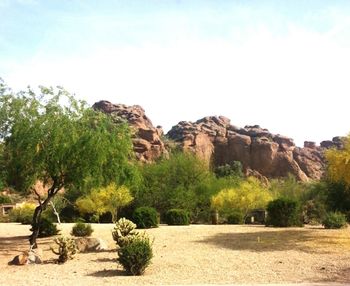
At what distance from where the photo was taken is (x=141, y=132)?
70.2 meters

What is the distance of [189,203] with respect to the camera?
4009cm

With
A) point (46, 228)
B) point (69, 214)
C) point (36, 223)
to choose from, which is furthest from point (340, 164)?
point (69, 214)

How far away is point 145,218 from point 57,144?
8.66m

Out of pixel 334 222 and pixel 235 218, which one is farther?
pixel 235 218

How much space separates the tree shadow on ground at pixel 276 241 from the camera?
56.5ft

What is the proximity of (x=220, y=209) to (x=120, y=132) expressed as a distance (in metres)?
16.5

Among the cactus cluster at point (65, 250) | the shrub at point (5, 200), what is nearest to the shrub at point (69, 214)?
the shrub at point (5, 200)

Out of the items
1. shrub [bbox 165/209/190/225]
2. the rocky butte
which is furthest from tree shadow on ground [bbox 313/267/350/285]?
the rocky butte

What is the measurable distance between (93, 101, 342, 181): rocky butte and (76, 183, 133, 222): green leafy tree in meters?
32.6

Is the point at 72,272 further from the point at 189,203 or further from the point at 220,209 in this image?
the point at 189,203

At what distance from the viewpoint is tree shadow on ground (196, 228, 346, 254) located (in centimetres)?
1723

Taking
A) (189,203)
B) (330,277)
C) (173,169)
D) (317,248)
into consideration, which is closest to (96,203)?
(189,203)

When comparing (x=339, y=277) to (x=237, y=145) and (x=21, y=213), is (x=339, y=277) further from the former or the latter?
(x=237, y=145)

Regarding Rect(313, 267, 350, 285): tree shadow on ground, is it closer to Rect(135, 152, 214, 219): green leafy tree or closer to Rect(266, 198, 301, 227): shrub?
Rect(266, 198, 301, 227): shrub
